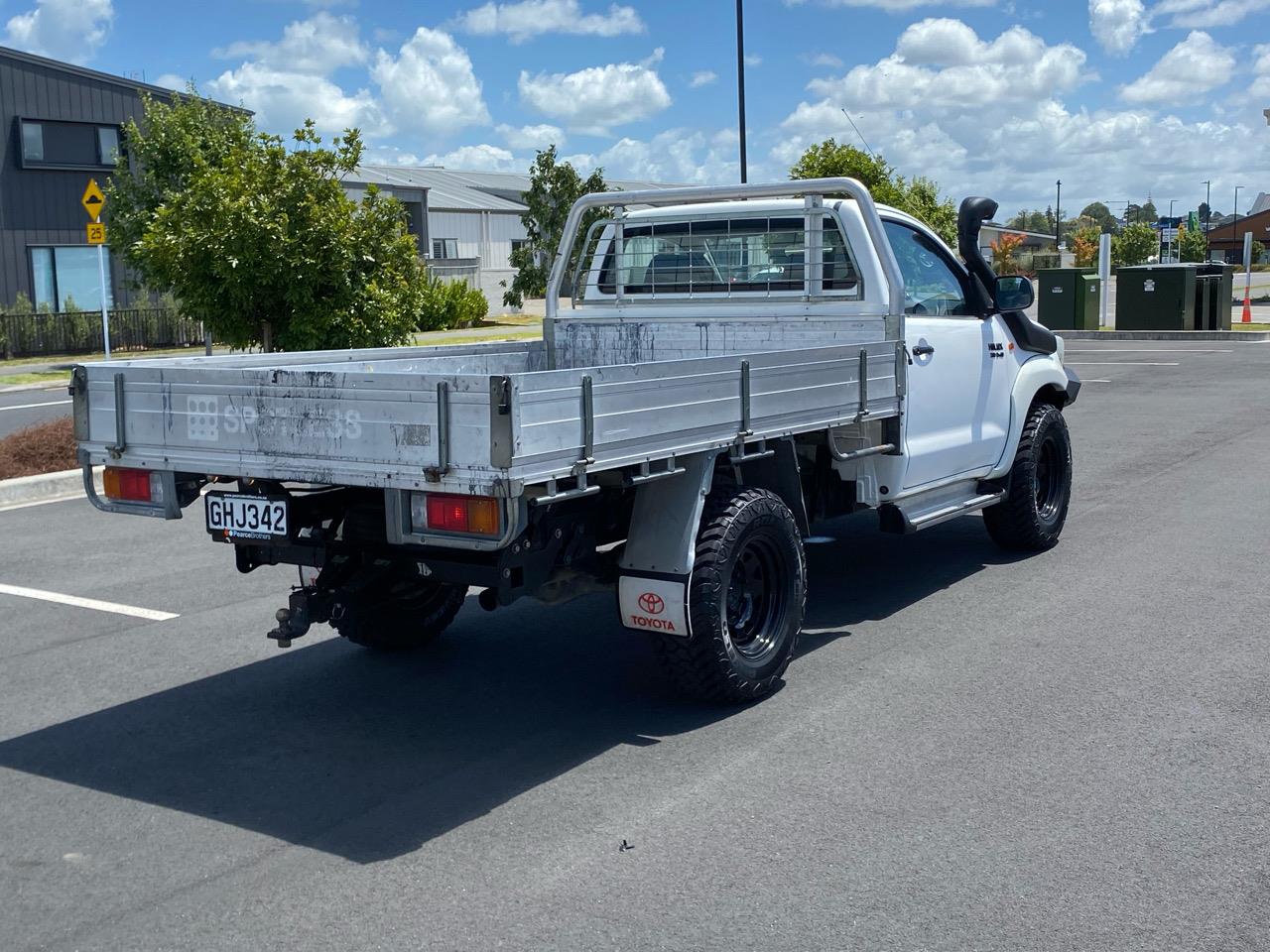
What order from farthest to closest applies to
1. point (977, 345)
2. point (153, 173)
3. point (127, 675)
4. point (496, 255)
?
1. point (496, 255)
2. point (153, 173)
3. point (977, 345)
4. point (127, 675)

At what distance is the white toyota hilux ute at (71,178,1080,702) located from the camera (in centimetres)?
455

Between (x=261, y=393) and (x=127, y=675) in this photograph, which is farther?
(x=127, y=675)

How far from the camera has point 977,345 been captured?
24.7 ft

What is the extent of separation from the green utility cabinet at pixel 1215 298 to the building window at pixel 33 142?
26.5 m

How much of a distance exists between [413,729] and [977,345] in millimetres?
3958

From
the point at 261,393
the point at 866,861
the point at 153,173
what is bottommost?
the point at 866,861

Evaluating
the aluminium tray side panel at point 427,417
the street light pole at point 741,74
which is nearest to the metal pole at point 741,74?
the street light pole at point 741,74

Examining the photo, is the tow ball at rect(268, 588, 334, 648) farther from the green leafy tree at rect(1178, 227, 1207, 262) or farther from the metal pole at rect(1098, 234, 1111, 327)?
the green leafy tree at rect(1178, 227, 1207, 262)

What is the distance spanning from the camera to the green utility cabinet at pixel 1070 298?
30.1 metres

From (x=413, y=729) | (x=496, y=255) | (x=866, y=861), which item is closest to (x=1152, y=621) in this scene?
(x=866, y=861)

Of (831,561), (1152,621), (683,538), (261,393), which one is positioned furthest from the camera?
(831,561)

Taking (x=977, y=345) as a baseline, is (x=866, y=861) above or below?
below

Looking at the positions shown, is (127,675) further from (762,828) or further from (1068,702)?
(1068,702)

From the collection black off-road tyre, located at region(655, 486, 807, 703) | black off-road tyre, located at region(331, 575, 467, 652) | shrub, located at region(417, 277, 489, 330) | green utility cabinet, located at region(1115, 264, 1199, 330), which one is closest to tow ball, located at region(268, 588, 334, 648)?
black off-road tyre, located at region(331, 575, 467, 652)
